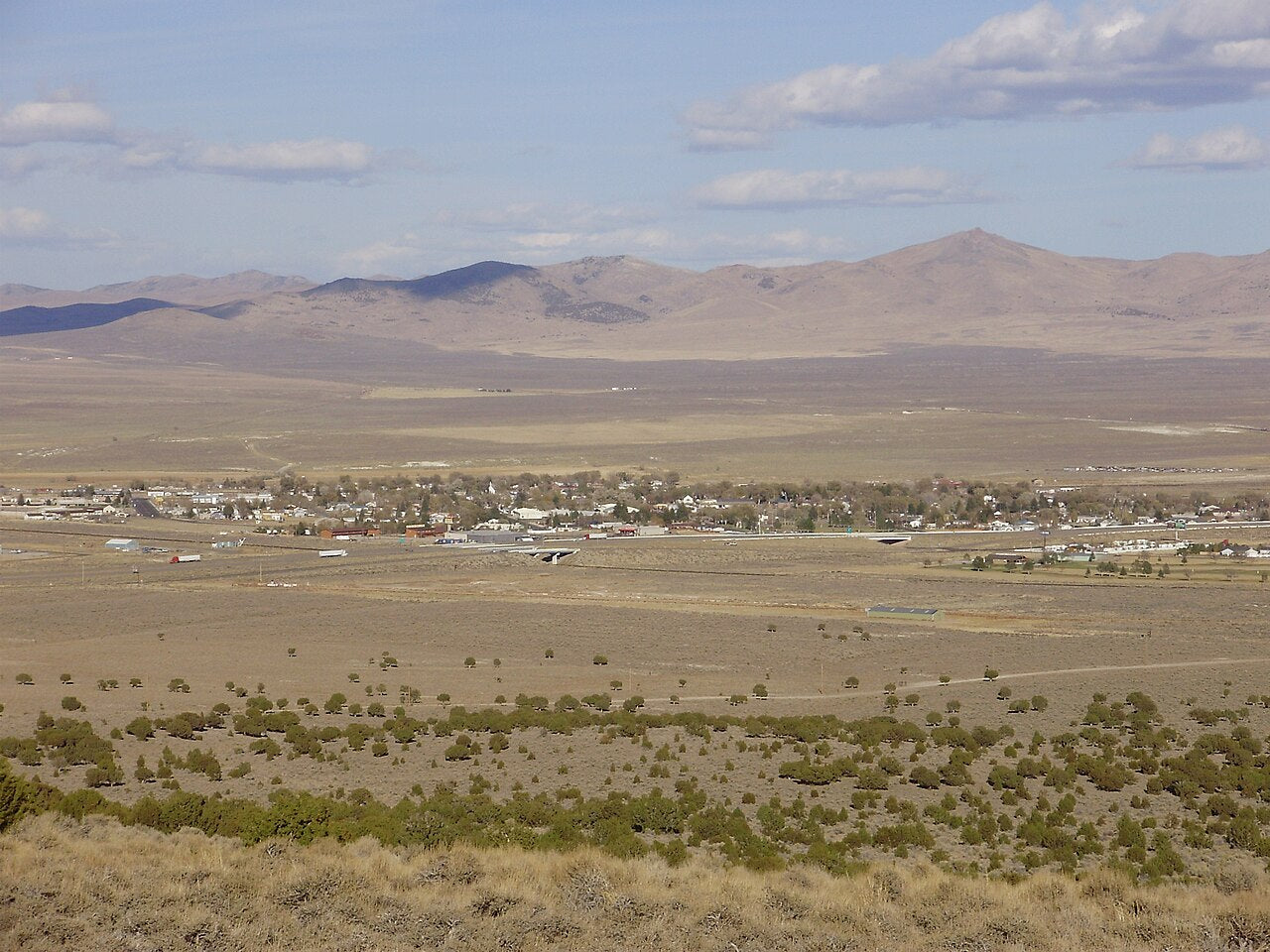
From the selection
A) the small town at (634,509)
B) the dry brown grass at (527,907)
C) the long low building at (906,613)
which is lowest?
the small town at (634,509)

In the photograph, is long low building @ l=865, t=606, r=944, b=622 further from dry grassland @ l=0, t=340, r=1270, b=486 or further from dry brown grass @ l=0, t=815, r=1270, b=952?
dry grassland @ l=0, t=340, r=1270, b=486

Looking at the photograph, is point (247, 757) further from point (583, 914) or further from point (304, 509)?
point (304, 509)

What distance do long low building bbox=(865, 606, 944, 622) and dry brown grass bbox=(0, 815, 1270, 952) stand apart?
1118 inches

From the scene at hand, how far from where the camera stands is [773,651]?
38469 mm

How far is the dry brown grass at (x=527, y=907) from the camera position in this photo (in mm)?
13266

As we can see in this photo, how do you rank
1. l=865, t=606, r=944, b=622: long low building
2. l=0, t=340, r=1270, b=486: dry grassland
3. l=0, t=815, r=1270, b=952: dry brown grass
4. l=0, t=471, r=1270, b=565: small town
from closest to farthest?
l=0, t=815, r=1270, b=952: dry brown grass < l=865, t=606, r=944, b=622: long low building < l=0, t=471, r=1270, b=565: small town < l=0, t=340, r=1270, b=486: dry grassland

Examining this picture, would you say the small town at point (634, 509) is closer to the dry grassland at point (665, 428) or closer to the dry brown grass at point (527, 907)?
the dry grassland at point (665, 428)

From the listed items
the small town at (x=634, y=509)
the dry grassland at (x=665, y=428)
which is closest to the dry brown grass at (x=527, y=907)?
the small town at (x=634, y=509)

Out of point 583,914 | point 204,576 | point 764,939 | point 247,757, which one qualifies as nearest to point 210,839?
point 583,914

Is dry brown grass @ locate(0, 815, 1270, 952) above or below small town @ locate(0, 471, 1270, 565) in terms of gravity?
above

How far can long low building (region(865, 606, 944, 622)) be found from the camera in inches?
1730

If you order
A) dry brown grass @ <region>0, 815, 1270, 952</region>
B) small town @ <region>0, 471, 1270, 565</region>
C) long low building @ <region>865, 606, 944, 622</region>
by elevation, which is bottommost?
small town @ <region>0, 471, 1270, 565</region>

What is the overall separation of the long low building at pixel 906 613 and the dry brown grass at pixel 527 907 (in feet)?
93.1

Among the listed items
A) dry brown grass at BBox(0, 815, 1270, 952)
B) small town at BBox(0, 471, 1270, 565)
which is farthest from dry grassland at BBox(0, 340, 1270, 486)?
dry brown grass at BBox(0, 815, 1270, 952)
